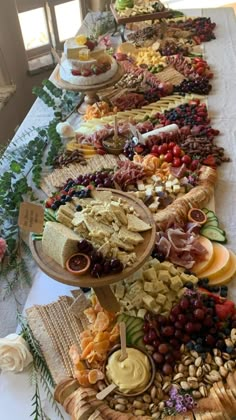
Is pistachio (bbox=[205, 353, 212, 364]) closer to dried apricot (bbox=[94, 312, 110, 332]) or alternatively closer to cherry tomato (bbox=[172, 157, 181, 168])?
dried apricot (bbox=[94, 312, 110, 332])

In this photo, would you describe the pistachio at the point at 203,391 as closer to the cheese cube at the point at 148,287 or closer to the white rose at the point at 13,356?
the cheese cube at the point at 148,287

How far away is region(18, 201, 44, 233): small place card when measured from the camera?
4.95 ft

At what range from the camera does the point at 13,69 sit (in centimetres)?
387

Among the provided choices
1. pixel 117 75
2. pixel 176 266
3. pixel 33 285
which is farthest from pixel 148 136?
pixel 33 285

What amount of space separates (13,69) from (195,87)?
68.9 inches

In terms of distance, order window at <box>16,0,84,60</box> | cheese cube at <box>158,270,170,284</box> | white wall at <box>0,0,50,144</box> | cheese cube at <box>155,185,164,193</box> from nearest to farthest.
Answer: cheese cube at <box>158,270,170,284</box> → cheese cube at <box>155,185,164,193</box> → white wall at <box>0,0,50,144</box> → window at <box>16,0,84,60</box>

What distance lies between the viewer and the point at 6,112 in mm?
3756

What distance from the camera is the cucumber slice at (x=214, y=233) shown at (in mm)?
1906

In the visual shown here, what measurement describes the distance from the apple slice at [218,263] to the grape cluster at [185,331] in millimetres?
202

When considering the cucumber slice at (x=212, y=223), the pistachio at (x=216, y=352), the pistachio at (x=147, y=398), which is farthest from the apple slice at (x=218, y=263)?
the pistachio at (x=147, y=398)

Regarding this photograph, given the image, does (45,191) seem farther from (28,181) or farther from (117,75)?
(117,75)

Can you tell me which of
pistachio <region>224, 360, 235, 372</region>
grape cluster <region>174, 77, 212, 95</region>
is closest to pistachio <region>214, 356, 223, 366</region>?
pistachio <region>224, 360, 235, 372</region>

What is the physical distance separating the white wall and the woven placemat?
7.61 feet

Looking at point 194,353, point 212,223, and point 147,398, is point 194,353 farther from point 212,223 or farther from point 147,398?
point 212,223
